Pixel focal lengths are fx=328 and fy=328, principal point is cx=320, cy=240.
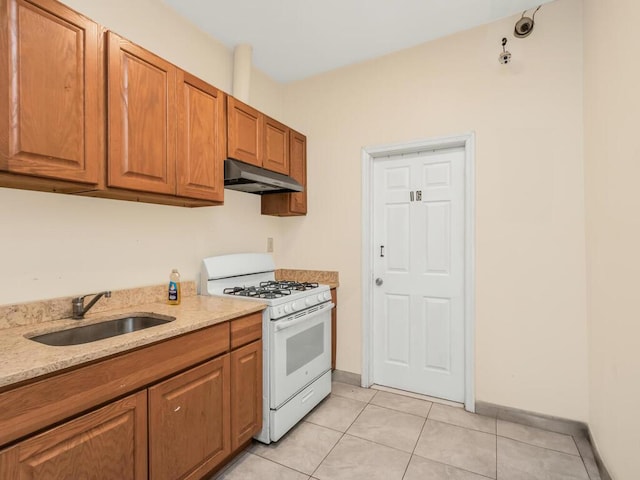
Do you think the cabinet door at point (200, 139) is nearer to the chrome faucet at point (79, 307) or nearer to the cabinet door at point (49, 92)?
the cabinet door at point (49, 92)

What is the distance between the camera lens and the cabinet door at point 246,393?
1.86 m

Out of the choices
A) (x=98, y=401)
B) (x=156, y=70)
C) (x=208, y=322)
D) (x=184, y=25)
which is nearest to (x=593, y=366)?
(x=208, y=322)

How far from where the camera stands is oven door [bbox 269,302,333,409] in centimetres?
208

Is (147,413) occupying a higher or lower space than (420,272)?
lower

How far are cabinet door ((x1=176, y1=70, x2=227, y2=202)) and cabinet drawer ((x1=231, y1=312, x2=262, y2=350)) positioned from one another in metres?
0.82

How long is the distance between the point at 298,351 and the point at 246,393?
479mm

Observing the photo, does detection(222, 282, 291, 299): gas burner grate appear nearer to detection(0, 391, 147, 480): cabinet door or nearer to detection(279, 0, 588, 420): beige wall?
detection(0, 391, 147, 480): cabinet door

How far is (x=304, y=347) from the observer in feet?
7.80

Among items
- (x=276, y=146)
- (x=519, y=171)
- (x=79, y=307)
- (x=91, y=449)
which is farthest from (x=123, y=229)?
(x=519, y=171)

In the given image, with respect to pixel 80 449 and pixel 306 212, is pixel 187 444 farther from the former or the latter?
pixel 306 212

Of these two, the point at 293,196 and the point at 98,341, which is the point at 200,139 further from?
the point at 98,341

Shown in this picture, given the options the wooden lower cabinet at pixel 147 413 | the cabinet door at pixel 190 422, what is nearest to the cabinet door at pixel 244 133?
the wooden lower cabinet at pixel 147 413

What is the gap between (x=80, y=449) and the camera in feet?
3.91

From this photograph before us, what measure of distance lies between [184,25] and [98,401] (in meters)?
2.46
